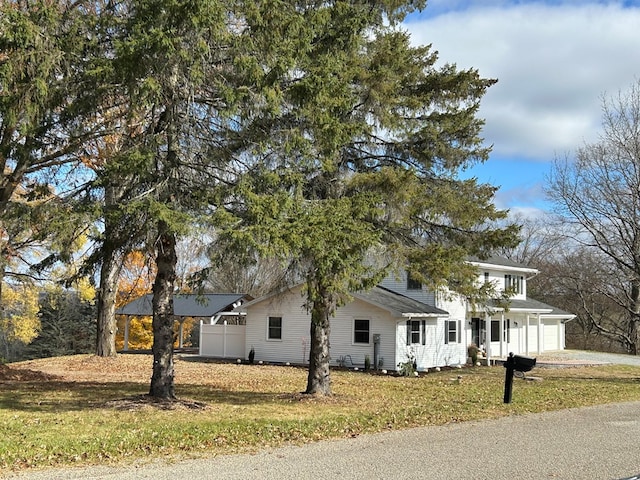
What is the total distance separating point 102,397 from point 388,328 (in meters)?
13.1

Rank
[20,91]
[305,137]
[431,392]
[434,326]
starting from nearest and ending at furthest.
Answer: [20,91] → [305,137] → [431,392] → [434,326]

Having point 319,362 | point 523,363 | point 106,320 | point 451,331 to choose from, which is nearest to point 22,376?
point 106,320

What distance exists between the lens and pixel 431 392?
17.7 metres

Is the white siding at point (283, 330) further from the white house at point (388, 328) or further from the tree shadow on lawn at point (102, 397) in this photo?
the tree shadow on lawn at point (102, 397)

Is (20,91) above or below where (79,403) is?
above

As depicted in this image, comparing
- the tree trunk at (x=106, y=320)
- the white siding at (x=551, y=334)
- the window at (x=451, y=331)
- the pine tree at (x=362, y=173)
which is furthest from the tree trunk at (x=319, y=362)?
the white siding at (x=551, y=334)

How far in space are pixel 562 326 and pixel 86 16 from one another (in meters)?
37.3

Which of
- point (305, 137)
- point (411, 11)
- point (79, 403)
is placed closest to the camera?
point (305, 137)

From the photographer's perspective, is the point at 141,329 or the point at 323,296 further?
the point at 141,329

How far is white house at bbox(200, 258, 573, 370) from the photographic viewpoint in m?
25.2

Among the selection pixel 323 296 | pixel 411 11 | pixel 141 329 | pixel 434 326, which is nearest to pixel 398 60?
pixel 411 11

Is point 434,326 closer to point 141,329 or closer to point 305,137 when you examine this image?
point 305,137

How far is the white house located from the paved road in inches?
518

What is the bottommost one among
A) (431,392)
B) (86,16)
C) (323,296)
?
(431,392)
